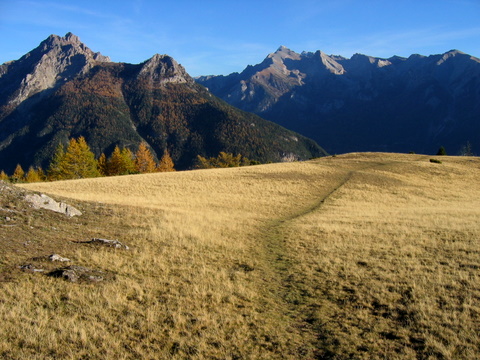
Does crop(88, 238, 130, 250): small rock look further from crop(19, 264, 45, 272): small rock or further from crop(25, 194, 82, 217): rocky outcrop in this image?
crop(25, 194, 82, 217): rocky outcrop

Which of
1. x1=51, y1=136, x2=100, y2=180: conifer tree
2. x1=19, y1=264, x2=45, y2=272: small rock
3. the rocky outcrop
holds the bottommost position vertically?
x1=19, y1=264, x2=45, y2=272: small rock

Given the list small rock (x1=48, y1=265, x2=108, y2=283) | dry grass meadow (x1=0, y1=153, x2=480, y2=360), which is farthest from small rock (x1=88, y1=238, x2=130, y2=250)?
small rock (x1=48, y1=265, x2=108, y2=283)

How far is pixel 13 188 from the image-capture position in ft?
57.6

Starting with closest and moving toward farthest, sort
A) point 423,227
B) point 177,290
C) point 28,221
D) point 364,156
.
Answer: point 177,290
point 28,221
point 423,227
point 364,156

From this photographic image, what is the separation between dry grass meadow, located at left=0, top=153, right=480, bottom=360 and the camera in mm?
7219

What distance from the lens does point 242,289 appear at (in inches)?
410

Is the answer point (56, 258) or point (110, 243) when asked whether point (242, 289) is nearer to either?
point (56, 258)

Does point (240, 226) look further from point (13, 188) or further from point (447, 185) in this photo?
point (447, 185)

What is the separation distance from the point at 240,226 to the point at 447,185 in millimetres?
39042

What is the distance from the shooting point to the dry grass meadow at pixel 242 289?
7219 millimetres

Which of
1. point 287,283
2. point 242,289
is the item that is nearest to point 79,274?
point 242,289

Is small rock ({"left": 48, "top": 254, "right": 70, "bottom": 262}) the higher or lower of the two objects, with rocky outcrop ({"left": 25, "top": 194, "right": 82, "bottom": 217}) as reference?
lower

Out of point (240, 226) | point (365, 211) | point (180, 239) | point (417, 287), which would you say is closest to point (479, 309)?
point (417, 287)

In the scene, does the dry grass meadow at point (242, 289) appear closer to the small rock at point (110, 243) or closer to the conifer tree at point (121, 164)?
the small rock at point (110, 243)
